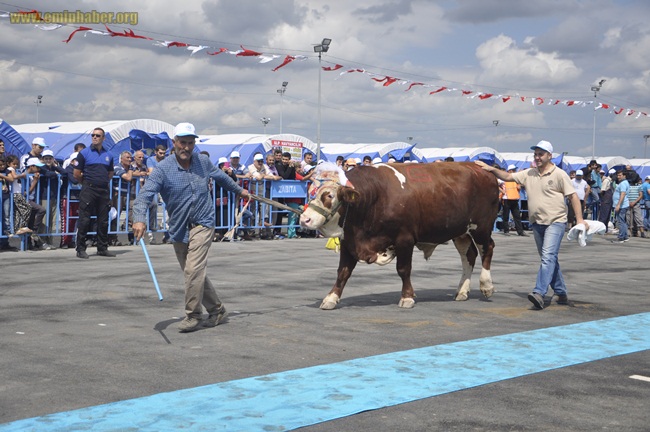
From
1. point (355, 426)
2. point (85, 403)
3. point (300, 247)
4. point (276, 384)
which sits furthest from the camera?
point (300, 247)

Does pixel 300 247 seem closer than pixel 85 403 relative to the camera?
No

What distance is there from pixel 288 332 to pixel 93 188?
7.97 m

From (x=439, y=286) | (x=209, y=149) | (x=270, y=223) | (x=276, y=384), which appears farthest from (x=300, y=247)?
(x=209, y=149)

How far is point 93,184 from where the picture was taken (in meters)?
14.8

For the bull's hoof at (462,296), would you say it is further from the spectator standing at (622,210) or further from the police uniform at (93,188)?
the spectator standing at (622,210)

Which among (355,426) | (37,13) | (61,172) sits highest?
(37,13)

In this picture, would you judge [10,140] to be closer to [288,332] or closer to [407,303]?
[407,303]

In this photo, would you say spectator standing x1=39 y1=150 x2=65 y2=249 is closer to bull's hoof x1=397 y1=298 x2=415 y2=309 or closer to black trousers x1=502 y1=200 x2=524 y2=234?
bull's hoof x1=397 y1=298 x2=415 y2=309

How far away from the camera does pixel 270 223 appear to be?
2084 centimetres

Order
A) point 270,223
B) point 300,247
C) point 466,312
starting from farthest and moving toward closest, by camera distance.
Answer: point 270,223, point 300,247, point 466,312

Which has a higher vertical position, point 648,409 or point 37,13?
point 37,13

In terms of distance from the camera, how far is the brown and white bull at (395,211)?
30.6 ft

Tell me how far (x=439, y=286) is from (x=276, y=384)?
20.5 feet

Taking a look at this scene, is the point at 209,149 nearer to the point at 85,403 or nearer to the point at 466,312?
the point at 466,312
